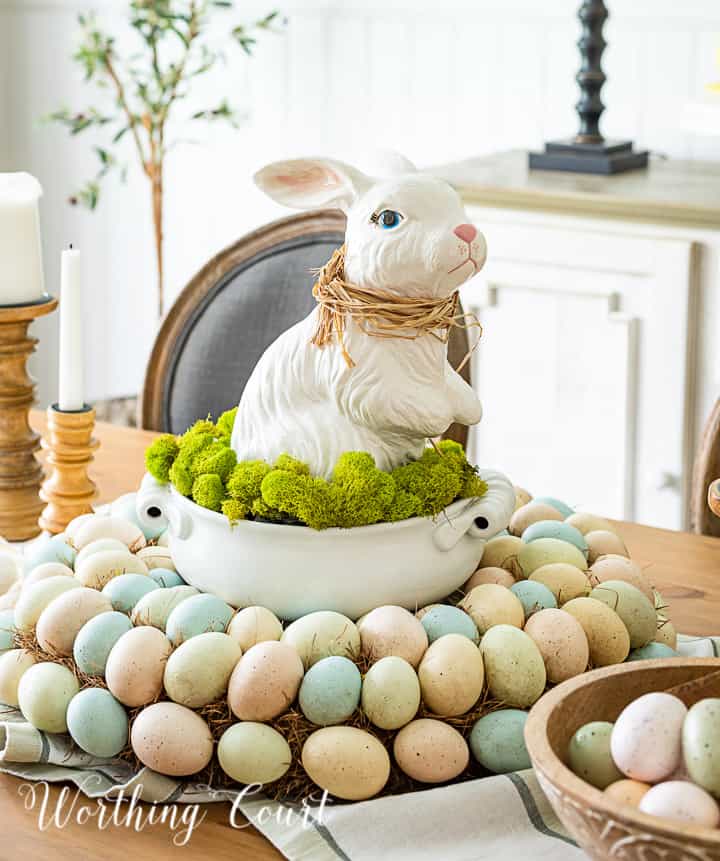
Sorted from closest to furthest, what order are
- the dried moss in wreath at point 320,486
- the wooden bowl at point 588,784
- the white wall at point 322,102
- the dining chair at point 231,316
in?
the wooden bowl at point 588,784 → the dried moss in wreath at point 320,486 → the dining chair at point 231,316 → the white wall at point 322,102

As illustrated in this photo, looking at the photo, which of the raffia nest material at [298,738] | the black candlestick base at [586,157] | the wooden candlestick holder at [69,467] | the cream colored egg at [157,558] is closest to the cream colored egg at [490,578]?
the raffia nest material at [298,738]

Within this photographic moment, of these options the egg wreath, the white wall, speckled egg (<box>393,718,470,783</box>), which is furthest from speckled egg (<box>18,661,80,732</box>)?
the white wall

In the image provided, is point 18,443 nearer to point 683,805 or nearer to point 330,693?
point 330,693

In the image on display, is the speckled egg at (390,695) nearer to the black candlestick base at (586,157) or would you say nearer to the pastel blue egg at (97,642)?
the pastel blue egg at (97,642)

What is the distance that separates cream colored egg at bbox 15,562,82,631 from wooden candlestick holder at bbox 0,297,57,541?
1.29 ft

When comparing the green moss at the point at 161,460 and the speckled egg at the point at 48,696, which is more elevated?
the green moss at the point at 161,460

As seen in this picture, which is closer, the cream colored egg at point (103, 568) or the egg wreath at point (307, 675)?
the egg wreath at point (307, 675)

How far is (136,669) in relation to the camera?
0.82 m

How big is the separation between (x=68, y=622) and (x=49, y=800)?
117 millimetres

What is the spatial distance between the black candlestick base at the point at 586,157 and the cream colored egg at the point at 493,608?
1.70m

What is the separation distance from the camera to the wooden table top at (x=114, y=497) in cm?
77

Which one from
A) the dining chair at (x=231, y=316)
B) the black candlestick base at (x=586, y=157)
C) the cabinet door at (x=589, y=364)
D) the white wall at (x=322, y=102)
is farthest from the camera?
the white wall at (x=322, y=102)

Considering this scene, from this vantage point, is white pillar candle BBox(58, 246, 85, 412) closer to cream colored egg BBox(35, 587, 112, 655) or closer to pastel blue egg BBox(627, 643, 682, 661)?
cream colored egg BBox(35, 587, 112, 655)

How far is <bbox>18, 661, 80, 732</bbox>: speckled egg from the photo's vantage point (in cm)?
84
